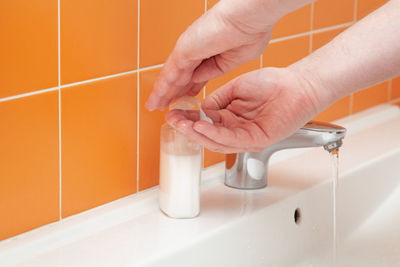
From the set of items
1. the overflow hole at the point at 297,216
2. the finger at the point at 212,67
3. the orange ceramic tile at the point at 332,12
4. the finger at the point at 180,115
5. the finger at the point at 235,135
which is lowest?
the overflow hole at the point at 297,216

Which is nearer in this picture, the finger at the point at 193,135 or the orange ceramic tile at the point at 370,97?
the finger at the point at 193,135

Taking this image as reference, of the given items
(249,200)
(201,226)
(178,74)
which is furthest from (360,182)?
(178,74)

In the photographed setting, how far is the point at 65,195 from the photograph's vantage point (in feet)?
2.91

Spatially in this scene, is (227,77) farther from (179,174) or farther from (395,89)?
(395,89)

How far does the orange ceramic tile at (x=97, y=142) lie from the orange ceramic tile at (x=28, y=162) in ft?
0.07

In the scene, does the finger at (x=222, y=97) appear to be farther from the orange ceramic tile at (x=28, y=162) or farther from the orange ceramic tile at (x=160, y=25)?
the orange ceramic tile at (x=28, y=162)

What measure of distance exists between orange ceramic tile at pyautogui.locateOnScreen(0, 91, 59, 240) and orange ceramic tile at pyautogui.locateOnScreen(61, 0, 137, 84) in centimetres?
5

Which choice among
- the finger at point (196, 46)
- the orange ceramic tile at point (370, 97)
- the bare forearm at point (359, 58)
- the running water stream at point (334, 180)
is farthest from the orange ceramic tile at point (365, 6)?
the finger at point (196, 46)

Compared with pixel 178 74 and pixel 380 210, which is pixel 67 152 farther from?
pixel 380 210

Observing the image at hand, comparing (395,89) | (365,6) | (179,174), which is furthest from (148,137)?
(395,89)

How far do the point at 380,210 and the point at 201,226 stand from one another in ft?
1.41

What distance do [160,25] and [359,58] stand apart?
0.95 feet

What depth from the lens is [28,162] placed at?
→ 0.83 metres

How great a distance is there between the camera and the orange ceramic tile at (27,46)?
0.76 metres
